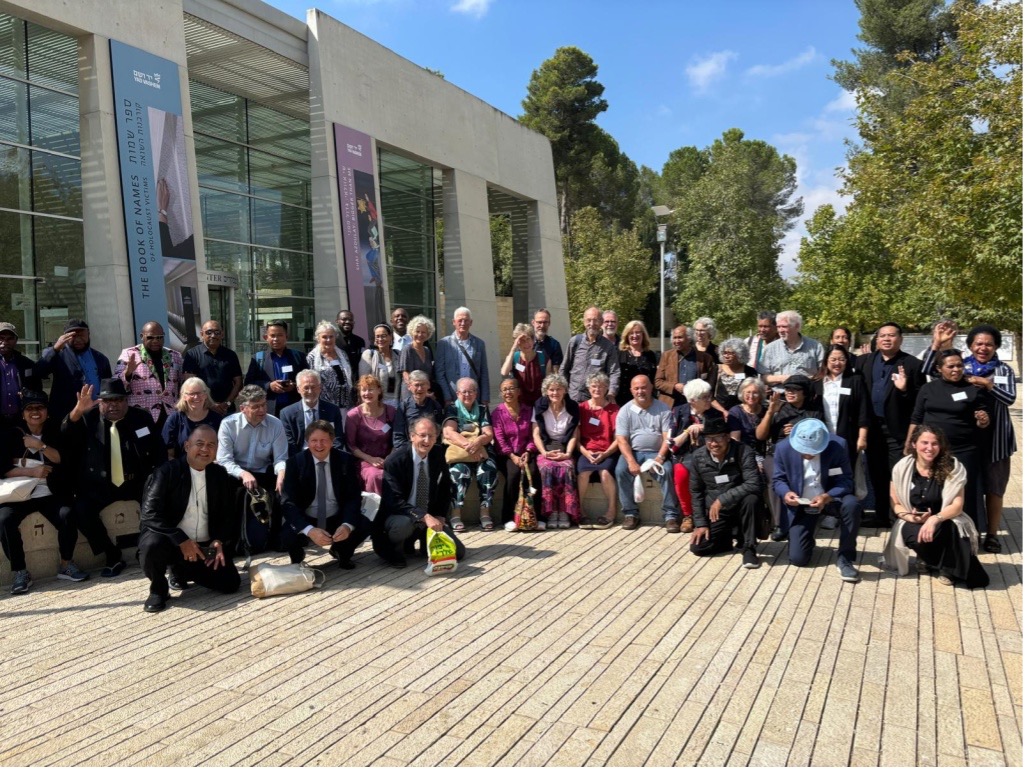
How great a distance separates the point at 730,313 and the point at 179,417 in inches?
1134

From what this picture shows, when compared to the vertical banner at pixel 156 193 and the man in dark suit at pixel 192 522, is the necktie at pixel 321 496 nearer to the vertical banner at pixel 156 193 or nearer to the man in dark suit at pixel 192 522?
the man in dark suit at pixel 192 522

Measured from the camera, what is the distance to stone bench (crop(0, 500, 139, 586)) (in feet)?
18.8

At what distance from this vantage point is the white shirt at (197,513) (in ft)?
17.8

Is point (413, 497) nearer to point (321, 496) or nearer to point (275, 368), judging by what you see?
point (321, 496)

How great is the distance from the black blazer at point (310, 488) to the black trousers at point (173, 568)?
58cm

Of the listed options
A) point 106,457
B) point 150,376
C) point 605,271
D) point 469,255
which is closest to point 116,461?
point 106,457

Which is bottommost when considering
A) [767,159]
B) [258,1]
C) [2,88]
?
[2,88]

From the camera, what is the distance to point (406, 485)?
6.35 meters

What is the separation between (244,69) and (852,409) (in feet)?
37.7

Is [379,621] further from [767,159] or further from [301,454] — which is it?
[767,159]

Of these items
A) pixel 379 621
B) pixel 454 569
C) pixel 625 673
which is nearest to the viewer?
pixel 625 673

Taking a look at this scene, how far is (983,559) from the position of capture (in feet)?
19.8

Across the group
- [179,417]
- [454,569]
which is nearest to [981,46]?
[454,569]

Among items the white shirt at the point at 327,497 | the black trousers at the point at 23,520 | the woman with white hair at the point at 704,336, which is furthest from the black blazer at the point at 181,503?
the woman with white hair at the point at 704,336
